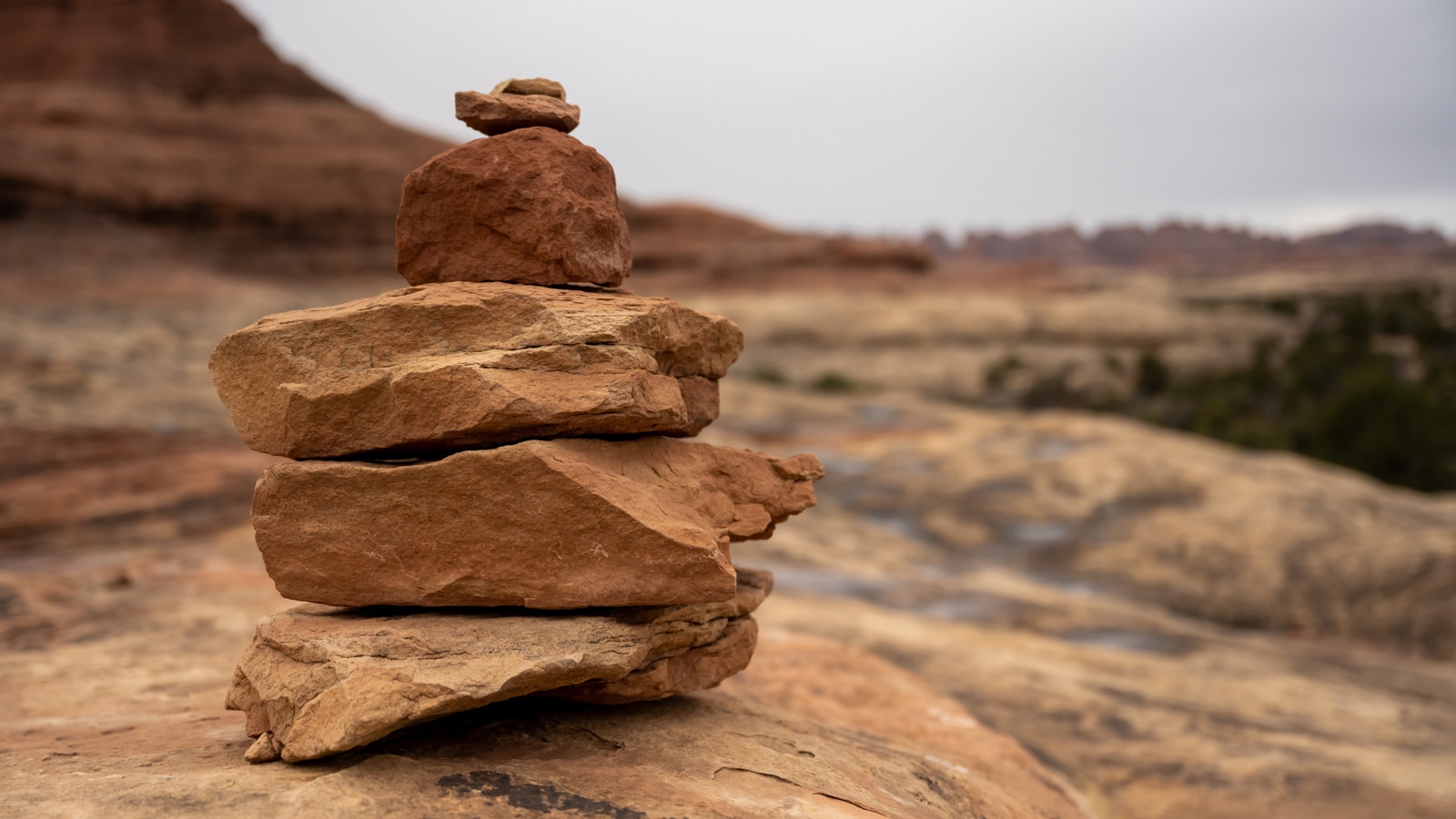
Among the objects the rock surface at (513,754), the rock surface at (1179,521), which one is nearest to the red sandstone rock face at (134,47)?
the rock surface at (1179,521)

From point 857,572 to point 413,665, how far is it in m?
11.3

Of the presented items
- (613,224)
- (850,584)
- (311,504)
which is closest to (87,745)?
(311,504)

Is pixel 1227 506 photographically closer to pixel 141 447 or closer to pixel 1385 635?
pixel 1385 635

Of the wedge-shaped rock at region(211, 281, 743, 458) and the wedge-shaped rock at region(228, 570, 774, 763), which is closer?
→ the wedge-shaped rock at region(228, 570, 774, 763)

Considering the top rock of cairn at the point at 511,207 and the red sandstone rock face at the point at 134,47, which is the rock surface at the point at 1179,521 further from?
the red sandstone rock face at the point at 134,47

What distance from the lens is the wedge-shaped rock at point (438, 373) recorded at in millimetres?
4262

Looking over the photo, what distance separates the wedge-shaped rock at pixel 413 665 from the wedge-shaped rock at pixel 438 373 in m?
0.78

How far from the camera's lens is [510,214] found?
4.93 metres

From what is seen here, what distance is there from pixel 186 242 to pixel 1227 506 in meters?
42.3

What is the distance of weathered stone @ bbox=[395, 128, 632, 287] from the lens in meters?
4.89

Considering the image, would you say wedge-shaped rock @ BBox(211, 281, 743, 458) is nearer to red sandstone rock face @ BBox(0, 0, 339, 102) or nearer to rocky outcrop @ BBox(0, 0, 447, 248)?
rocky outcrop @ BBox(0, 0, 447, 248)

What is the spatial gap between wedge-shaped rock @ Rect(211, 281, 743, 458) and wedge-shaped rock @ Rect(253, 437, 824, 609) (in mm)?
132

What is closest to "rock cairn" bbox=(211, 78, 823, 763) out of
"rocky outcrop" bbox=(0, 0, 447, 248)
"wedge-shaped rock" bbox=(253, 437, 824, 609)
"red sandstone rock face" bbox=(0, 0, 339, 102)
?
"wedge-shaped rock" bbox=(253, 437, 824, 609)

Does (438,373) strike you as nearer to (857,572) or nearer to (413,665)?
(413,665)
